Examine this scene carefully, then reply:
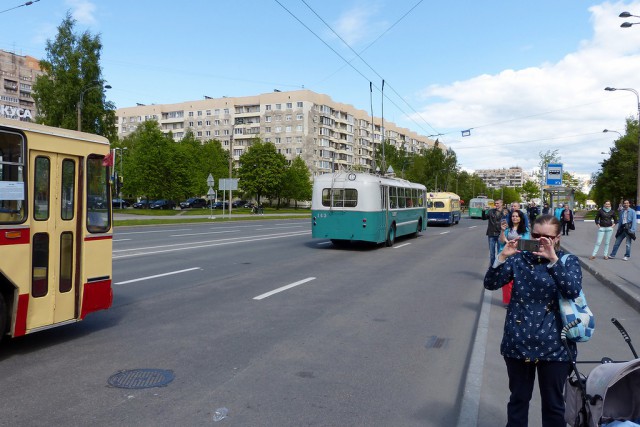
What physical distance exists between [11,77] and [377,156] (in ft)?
284

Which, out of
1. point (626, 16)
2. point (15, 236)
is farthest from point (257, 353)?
point (626, 16)

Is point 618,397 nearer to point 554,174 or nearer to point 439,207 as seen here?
point 554,174

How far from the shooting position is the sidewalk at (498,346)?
4.39 metres

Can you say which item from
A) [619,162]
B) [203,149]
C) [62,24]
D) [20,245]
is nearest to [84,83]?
[62,24]

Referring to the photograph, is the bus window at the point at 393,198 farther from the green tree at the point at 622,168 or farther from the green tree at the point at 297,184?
the green tree at the point at 297,184

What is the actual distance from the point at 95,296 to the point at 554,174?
30.1 meters

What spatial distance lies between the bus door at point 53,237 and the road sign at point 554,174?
29.6 metres

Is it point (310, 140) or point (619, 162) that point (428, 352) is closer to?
point (619, 162)

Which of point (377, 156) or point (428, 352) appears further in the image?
point (377, 156)

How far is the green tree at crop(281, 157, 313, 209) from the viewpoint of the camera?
88188mm

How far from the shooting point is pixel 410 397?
4699 millimetres

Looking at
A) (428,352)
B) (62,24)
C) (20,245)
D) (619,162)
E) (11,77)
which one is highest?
(11,77)

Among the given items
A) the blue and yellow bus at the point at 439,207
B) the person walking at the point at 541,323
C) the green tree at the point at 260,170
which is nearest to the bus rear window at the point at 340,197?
the person walking at the point at 541,323

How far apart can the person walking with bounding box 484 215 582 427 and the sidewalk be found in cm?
103
